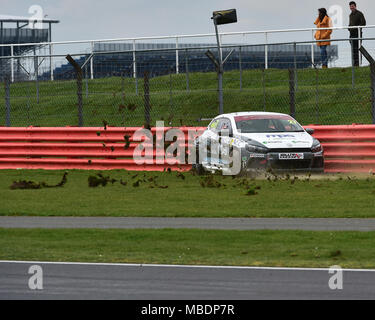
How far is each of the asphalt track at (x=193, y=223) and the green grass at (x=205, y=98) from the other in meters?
12.1

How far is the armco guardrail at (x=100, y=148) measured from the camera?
19656mm

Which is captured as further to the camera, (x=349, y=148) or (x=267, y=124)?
(x=267, y=124)

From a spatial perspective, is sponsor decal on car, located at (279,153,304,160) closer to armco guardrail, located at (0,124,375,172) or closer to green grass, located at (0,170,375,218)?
green grass, located at (0,170,375,218)

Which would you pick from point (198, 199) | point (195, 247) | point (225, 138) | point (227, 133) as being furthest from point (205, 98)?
point (195, 247)

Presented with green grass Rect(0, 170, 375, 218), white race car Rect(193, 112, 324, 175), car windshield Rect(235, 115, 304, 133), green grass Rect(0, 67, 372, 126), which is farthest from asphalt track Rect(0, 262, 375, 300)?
→ green grass Rect(0, 67, 372, 126)

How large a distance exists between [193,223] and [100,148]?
29.2 ft

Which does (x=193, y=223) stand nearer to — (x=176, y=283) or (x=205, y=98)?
(x=176, y=283)

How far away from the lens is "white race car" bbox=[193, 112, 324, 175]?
1864cm

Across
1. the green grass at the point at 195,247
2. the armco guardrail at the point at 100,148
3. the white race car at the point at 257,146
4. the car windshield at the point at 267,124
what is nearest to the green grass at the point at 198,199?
the white race car at the point at 257,146

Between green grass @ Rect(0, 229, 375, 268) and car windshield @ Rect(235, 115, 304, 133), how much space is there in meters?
7.78

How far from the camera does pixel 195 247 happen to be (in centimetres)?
1101

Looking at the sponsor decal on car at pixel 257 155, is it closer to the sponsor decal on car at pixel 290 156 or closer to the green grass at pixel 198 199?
the sponsor decal on car at pixel 290 156

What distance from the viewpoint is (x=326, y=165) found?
782 inches

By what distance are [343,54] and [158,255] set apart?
586 inches
